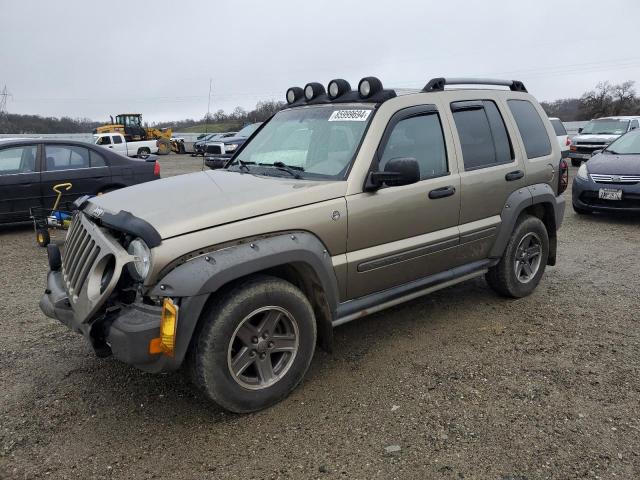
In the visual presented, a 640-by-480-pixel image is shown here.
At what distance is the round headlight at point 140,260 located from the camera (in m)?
2.68

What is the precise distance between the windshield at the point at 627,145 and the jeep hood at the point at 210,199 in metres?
7.75

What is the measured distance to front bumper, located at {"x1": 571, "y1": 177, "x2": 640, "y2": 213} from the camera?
7957 millimetres

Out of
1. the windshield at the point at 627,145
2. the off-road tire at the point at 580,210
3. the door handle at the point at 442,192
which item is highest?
the windshield at the point at 627,145

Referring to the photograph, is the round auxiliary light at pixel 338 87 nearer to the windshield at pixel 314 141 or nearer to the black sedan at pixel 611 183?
the windshield at pixel 314 141

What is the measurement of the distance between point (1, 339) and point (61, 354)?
2.20ft

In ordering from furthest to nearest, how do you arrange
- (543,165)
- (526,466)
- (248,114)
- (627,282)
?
(248,114), (627,282), (543,165), (526,466)

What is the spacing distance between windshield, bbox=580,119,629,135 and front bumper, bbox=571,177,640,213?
35.9 ft

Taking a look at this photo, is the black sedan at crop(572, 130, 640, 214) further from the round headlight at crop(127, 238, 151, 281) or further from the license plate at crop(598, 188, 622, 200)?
the round headlight at crop(127, 238, 151, 281)

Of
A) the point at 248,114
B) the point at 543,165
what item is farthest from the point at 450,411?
the point at 248,114

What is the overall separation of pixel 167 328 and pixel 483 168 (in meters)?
2.84

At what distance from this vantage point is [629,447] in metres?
2.70

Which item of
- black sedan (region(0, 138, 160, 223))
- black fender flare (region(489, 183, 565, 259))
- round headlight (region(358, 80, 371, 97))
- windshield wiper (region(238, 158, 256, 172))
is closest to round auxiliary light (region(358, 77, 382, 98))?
round headlight (region(358, 80, 371, 97))

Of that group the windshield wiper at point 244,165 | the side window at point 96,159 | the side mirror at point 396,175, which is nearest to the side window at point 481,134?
the side mirror at point 396,175

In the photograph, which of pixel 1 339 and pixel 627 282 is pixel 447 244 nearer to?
pixel 627 282
